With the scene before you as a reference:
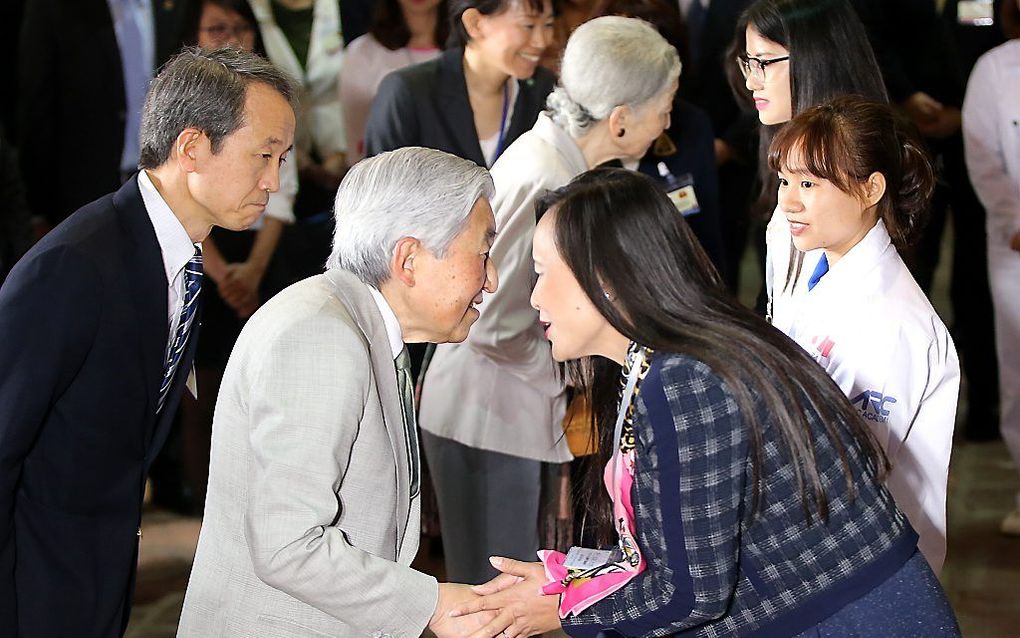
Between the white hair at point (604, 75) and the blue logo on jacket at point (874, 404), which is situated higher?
the white hair at point (604, 75)

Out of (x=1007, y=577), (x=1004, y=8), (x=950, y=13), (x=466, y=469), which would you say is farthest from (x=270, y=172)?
(x=950, y=13)

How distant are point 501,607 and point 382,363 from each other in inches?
16.7

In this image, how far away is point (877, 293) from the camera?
2.45 metres

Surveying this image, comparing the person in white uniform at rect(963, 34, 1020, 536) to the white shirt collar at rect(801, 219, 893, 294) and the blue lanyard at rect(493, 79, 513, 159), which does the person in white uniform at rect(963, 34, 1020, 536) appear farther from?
the white shirt collar at rect(801, 219, 893, 294)

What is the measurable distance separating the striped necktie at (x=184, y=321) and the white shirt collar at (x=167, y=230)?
0.03 m

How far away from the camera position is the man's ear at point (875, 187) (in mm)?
2510

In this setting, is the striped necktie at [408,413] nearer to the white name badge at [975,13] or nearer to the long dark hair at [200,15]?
the long dark hair at [200,15]

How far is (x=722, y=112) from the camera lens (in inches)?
203

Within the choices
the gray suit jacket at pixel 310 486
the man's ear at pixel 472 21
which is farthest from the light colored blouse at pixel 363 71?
the gray suit jacket at pixel 310 486

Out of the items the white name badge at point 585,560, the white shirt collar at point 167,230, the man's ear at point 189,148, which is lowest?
the white name badge at point 585,560

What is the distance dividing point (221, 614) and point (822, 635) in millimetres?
872

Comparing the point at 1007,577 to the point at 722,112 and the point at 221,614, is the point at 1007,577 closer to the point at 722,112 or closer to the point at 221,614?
the point at 722,112

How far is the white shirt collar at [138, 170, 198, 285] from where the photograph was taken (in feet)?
7.61

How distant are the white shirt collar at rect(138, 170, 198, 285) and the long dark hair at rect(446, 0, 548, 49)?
1575 mm
